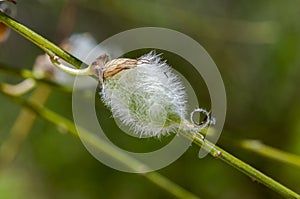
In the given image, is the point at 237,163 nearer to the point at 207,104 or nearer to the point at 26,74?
the point at 26,74

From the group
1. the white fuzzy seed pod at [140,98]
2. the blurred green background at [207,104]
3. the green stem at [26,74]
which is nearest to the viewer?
the white fuzzy seed pod at [140,98]

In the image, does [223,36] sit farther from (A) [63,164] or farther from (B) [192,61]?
(A) [63,164]

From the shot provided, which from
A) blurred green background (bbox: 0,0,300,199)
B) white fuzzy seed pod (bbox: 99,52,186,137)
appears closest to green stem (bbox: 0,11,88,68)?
white fuzzy seed pod (bbox: 99,52,186,137)

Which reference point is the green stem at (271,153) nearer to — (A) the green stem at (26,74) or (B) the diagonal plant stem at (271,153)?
(B) the diagonal plant stem at (271,153)

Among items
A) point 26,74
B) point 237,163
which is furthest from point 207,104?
point 237,163

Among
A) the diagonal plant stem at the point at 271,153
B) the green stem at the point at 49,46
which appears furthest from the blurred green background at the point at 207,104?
the green stem at the point at 49,46

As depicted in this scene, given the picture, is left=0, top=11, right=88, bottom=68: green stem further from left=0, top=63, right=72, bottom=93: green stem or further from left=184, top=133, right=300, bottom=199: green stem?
left=0, top=63, right=72, bottom=93: green stem
